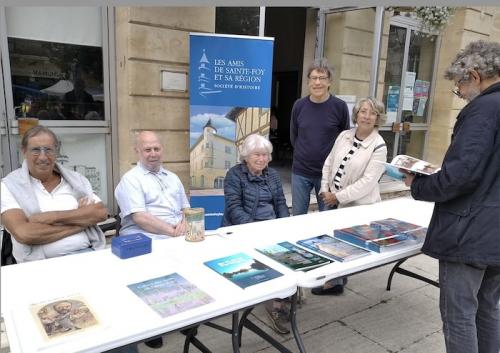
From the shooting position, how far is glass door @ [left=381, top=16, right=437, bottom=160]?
6328 mm

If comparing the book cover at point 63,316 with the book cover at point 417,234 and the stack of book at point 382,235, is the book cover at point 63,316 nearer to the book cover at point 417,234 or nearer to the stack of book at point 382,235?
the stack of book at point 382,235

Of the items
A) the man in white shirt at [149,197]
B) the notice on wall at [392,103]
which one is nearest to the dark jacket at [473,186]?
the man in white shirt at [149,197]

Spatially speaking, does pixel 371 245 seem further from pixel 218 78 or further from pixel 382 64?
pixel 382 64

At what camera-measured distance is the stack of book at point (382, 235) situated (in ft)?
6.66

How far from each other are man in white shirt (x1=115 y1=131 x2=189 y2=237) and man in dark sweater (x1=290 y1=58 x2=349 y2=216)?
1.17 metres

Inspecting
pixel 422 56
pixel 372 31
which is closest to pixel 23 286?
pixel 372 31

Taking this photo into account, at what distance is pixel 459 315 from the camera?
1719mm

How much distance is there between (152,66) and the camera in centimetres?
388

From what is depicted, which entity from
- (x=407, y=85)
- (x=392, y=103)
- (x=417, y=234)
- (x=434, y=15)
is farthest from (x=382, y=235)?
(x=407, y=85)

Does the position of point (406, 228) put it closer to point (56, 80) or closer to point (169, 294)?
point (169, 294)

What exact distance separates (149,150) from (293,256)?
3.74 feet

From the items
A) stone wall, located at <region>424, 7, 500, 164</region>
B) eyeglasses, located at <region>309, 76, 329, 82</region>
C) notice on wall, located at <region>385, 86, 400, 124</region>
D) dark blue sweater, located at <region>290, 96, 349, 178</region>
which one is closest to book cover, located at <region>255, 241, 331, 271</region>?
dark blue sweater, located at <region>290, 96, 349, 178</region>

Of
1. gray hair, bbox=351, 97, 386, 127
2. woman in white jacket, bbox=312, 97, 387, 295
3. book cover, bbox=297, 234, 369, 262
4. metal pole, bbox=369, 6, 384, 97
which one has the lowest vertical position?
book cover, bbox=297, 234, 369, 262

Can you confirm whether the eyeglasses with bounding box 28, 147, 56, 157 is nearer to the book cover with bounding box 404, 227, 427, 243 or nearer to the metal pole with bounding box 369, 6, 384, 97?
the book cover with bounding box 404, 227, 427, 243
